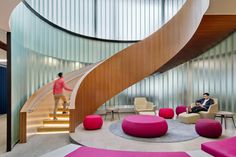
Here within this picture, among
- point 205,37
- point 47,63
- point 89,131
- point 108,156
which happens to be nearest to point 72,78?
point 47,63

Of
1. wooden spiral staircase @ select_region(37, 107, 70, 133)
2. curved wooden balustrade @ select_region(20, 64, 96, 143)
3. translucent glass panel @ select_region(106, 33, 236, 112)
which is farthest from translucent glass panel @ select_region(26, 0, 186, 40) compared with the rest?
wooden spiral staircase @ select_region(37, 107, 70, 133)

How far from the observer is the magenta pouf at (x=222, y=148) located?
8.16ft

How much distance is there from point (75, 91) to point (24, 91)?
161 cm

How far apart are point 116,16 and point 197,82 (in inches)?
253

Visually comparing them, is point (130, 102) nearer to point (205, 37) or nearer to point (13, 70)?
point (205, 37)

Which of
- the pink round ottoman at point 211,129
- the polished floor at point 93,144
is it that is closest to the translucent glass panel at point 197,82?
the polished floor at point 93,144

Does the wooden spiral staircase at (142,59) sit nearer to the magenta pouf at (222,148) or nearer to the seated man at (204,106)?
the seated man at (204,106)

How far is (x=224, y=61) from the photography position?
771 cm

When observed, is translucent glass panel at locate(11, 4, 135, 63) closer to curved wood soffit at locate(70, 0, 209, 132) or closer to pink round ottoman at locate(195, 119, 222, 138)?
curved wood soffit at locate(70, 0, 209, 132)

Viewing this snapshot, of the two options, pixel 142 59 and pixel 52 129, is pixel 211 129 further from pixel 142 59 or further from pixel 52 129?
pixel 52 129

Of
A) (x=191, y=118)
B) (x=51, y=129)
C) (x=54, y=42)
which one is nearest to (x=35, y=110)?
(x=51, y=129)

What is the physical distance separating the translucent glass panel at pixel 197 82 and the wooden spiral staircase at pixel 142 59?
1.06m

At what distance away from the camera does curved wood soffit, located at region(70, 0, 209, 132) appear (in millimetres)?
6484

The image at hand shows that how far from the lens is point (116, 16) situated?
1193cm
